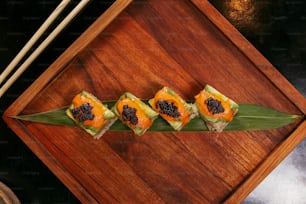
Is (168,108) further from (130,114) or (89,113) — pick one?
(89,113)

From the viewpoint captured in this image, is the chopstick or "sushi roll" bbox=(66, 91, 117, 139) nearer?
the chopstick

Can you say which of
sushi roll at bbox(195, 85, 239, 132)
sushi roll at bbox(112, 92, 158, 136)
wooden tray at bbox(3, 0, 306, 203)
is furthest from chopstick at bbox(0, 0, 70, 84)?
sushi roll at bbox(195, 85, 239, 132)

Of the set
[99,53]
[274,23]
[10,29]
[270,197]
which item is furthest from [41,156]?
[274,23]

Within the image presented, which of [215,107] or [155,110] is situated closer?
[215,107]

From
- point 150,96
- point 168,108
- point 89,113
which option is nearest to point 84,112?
point 89,113

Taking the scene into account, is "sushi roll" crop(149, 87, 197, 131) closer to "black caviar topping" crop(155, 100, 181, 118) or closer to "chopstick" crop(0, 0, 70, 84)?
"black caviar topping" crop(155, 100, 181, 118)

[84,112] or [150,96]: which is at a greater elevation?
[150,96]

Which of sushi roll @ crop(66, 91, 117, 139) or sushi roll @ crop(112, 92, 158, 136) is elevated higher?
sushi roll @ crop(112, 92, 158, 136)

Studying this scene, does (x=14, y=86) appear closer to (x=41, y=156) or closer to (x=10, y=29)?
(x=10, y=29)

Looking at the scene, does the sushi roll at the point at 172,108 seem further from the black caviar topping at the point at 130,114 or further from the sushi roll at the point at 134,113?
the black caviar topping at the point at 130,114
